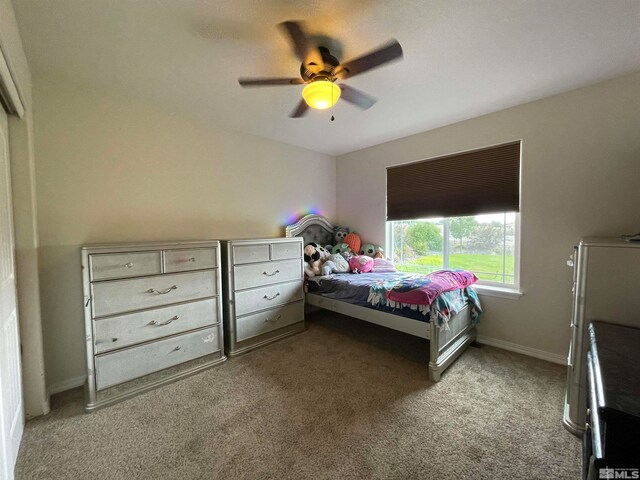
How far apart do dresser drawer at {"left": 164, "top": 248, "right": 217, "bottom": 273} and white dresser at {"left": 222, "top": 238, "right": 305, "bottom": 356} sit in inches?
6.9

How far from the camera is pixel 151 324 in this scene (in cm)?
199

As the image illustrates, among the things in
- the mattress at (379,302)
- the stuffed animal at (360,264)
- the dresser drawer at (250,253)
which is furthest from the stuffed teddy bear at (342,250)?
the dresser drawer at (250,253)

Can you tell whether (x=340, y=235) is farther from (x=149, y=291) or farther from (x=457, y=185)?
(x=149, y=291)

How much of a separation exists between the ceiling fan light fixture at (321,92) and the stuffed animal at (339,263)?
6.59ft

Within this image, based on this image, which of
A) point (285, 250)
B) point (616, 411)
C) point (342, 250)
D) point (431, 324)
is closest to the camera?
point (616, 411)

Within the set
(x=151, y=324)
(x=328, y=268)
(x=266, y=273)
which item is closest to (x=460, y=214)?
(x=328, y=268)

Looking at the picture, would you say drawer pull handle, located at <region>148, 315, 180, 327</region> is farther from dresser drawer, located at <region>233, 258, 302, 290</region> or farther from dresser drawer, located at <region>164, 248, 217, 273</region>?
dresser drawer, located at <region>233, 258, 302, 290</region>

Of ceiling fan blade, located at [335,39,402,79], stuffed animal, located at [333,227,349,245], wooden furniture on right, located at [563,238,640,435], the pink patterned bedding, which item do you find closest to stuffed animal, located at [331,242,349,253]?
stuffed animal, located at [333,227,349,245]

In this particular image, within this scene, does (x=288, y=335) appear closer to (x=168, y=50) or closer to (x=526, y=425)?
(x=526, y=425)

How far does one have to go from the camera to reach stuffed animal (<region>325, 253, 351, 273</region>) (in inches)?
127

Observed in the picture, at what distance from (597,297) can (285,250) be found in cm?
242

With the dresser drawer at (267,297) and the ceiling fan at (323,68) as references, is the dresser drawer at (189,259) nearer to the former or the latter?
the dresser drawer at (267,297)

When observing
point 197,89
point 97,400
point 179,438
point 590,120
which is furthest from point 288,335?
point 590,120

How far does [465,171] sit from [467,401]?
230cm
